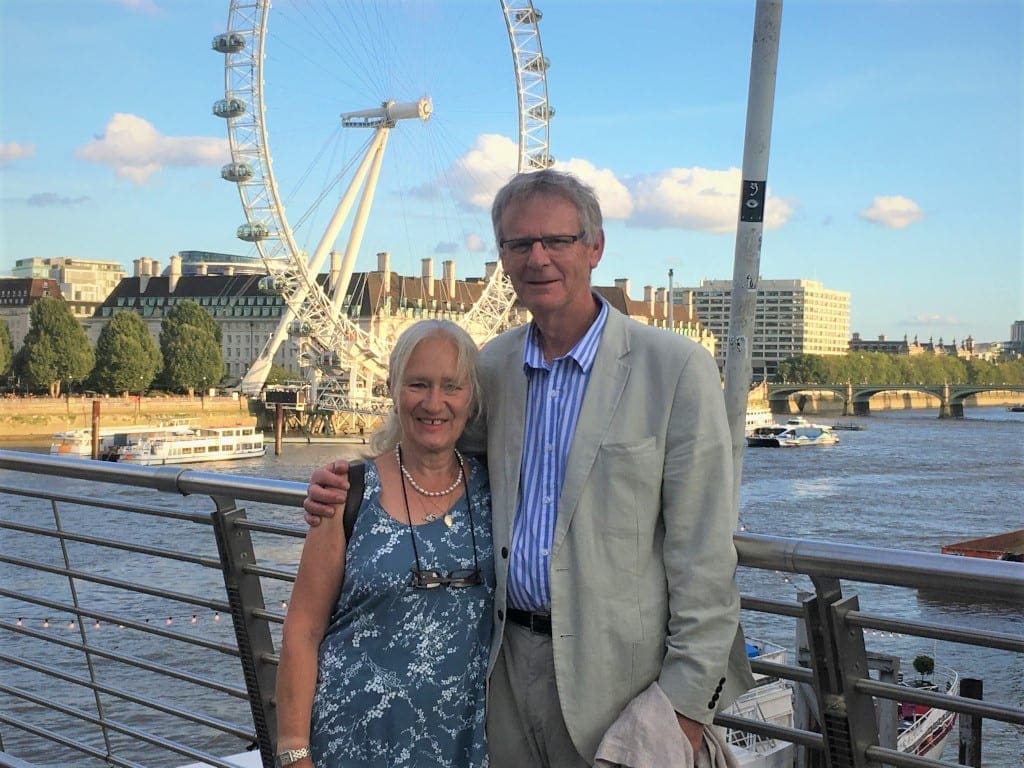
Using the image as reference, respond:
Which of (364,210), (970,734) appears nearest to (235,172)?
(364,210)

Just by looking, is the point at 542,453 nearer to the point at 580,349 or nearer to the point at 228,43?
the point at 580,349

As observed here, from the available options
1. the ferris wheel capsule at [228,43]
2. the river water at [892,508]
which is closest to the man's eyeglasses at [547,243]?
the river water at [892,508]

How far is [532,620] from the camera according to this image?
5.20 ft

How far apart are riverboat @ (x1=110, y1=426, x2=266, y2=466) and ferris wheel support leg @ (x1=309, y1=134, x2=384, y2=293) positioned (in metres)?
5.31

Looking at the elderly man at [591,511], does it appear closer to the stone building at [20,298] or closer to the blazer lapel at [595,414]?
the blazer lapel at [595,414]

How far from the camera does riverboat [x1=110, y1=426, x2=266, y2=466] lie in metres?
32.2

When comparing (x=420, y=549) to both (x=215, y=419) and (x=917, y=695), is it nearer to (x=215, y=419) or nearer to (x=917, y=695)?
(x=917, y=695)

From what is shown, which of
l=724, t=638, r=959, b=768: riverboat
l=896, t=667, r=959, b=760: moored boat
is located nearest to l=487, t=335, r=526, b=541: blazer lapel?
l=724, t=638, r=959, b=768: riverboat

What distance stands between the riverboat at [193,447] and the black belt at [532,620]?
103ft

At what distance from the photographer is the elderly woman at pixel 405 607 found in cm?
160

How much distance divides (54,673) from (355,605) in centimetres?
125

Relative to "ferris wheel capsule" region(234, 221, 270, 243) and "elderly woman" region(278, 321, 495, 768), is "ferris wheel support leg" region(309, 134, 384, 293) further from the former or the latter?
"elderly woman" region(278, 321, 495, 768)

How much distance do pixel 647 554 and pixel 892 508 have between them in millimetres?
24636

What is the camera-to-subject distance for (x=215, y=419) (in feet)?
145
